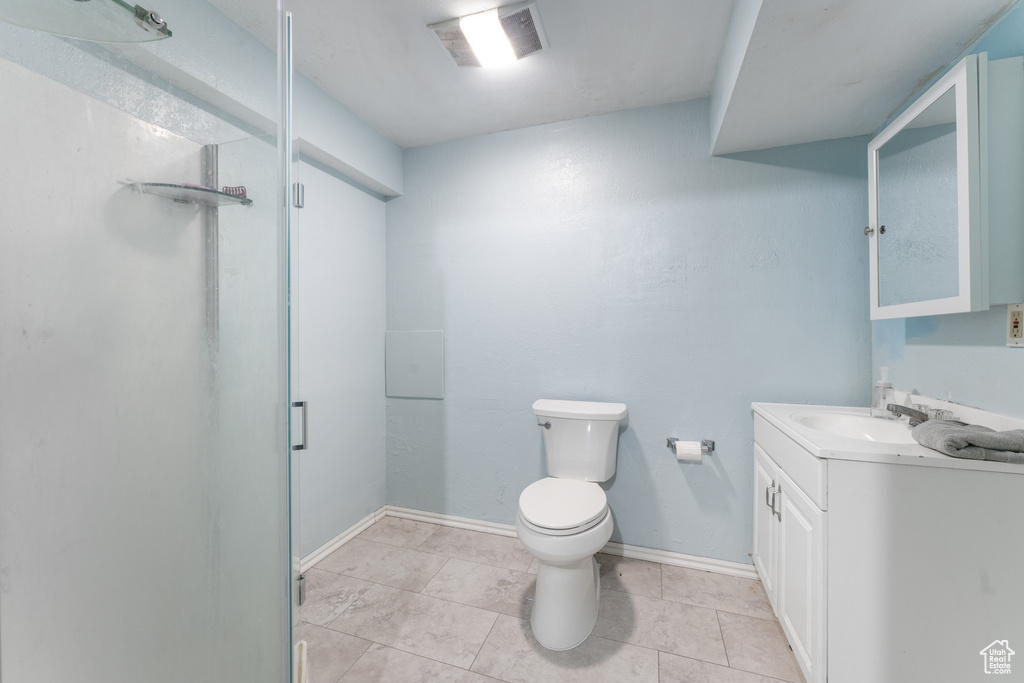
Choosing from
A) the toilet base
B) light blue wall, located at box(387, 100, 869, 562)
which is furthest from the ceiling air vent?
the toilet base

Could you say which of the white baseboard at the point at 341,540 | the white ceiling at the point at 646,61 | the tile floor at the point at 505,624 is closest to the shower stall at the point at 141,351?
the white ceiling at the point at 646,61

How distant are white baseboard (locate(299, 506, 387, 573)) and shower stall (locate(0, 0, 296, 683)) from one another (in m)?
1.06

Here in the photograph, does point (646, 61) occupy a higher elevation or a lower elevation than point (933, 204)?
higher

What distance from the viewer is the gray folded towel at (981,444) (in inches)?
37.2

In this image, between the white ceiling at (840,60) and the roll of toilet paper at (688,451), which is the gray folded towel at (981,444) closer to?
the roll of toilet paper at (688,451)

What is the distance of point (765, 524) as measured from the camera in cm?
162

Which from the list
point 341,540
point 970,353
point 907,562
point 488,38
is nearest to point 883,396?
point 970,353

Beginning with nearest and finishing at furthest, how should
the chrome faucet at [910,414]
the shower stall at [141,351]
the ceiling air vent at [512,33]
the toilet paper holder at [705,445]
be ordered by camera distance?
1. the shower stall at [141,351]
2. the chrome faucet at [910,414]
3. the ceiling air vent at [512,33]
4. the toilet paper holder at [705,445]

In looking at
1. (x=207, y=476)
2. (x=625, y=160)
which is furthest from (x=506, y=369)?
(x=207, y=476)

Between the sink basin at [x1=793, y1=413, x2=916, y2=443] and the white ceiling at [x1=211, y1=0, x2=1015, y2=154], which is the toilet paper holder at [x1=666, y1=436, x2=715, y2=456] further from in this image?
the white ceiling at [x1=211, y1=0, x2=1015, y2=154]

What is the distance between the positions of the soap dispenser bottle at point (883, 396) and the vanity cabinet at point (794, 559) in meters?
0.42

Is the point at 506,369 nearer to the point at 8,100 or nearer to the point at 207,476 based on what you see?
the point at 207,476

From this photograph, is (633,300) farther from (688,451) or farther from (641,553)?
(641,553)

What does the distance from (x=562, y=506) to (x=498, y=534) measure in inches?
34.2
